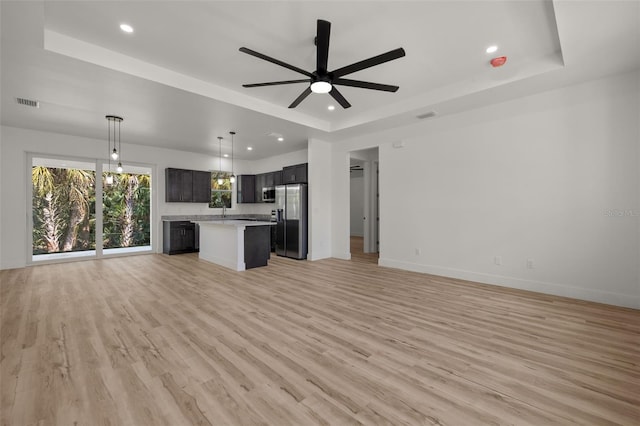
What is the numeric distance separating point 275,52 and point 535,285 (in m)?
4.85

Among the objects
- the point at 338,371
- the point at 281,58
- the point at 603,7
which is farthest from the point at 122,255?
the point at 603,7

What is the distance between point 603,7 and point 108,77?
206 inches

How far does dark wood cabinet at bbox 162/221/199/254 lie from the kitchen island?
152 cm

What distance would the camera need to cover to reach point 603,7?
2.36 meters

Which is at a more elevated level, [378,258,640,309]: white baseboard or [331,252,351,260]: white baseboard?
[378,258,640,309]: white baseboard

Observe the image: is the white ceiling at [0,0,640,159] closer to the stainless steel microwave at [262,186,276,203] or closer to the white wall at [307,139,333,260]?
the white wall at [307,139,333,260]

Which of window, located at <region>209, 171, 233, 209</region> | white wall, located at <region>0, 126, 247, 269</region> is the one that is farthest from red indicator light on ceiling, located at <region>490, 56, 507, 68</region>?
white wall, located at <region>0, 126, 247, 269</region>

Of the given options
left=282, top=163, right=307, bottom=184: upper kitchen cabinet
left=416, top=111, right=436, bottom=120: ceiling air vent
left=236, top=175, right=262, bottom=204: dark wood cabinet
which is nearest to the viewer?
left=416, top=111, right=436, bottom=120: ceiling air vent

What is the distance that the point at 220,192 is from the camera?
28.9 feet

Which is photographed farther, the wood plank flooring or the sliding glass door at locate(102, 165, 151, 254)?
the sliding glass door at locate(102, 165, 151, 254)

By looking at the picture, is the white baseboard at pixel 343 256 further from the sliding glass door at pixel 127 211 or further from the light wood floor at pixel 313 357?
the sliding glass door at pixel 127 211

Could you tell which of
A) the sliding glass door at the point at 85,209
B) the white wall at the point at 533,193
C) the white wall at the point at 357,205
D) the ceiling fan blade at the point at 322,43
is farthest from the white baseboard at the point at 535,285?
the sliding glass door at the point at 85,209

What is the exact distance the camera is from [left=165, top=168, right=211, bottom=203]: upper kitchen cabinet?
7.49 m

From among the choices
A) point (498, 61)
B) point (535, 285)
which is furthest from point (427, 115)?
point (535, 285)
